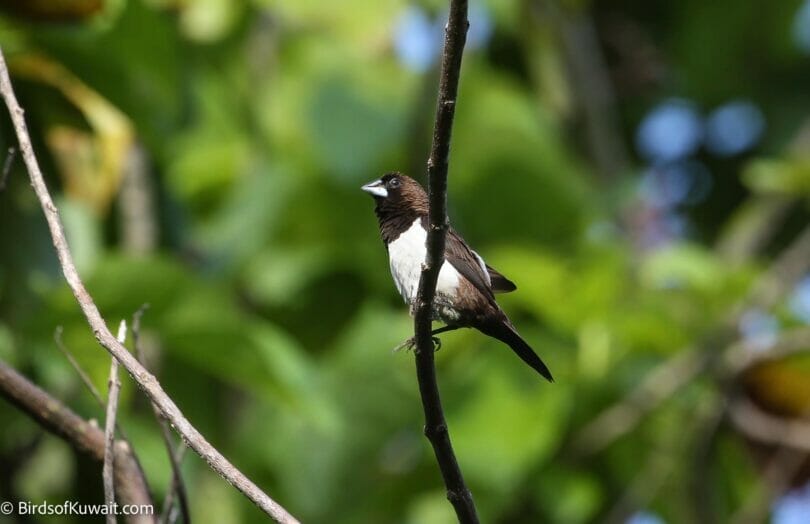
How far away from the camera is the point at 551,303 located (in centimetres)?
590

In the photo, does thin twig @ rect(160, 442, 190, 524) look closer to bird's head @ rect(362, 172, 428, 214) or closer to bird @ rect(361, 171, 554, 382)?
bird @ rect(361, 171, 554, 382)

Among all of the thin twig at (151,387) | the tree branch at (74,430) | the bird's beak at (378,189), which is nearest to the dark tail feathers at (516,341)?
the bird's beak at (378,189)

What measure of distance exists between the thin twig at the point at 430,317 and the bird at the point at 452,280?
0.70 meters

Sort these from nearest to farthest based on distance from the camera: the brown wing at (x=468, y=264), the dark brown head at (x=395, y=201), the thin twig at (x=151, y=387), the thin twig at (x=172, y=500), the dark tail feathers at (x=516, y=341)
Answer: the thin twig at (x=151, y=387)
the thin twig at (x=172, y=500)
the dark tail feathers at (x=516, y=341)
the brown wing at (x=468, y=264)
the dark brown head at (x=395, y=201)

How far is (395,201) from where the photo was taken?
4.00 m

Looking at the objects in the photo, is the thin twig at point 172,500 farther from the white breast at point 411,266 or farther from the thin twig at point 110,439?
the white breast at point 411,266

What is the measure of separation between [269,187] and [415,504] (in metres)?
1.70

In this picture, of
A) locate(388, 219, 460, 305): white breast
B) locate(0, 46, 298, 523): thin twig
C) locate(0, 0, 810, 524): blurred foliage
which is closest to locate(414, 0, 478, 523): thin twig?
locate(0, 46, 298, 523): thin twig

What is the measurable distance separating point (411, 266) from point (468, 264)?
0.19 metres

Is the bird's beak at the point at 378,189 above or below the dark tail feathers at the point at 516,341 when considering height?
above

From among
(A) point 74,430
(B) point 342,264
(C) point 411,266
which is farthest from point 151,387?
(B) point 342,264

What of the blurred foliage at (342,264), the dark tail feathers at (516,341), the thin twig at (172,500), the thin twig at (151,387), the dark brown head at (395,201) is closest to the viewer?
the thin twig at (151,387)

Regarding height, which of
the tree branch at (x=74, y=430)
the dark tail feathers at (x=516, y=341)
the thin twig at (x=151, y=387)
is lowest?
the thin twig at (x=151, y=387)

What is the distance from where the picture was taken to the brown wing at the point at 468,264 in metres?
3.78
